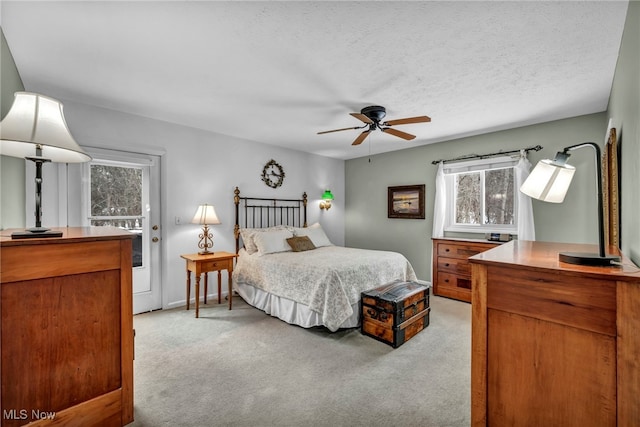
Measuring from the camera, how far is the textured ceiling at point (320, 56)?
1713 mm

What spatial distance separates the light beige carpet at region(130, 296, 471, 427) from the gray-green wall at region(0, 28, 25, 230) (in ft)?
4.90

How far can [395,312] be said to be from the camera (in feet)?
8.86

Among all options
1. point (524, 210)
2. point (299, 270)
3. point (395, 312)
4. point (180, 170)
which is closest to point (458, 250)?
point (524, 210)

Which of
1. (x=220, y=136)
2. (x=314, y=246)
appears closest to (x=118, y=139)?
(x=220, y=136)

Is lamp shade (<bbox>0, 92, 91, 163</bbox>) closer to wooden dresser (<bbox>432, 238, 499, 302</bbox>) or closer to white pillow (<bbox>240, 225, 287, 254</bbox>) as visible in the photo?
white pillow (<bbox>240, 225, 287, 254</bbox>)

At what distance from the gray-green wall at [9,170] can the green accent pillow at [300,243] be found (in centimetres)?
279

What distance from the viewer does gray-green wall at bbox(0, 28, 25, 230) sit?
1927 mm

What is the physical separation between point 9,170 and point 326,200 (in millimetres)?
4342

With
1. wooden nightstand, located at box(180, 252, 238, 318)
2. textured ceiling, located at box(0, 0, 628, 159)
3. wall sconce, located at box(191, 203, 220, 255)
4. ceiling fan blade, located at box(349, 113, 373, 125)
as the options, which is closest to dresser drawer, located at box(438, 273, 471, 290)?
textured ceiling, located at box(0, 0, 628, 159)

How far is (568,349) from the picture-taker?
1.11 meters

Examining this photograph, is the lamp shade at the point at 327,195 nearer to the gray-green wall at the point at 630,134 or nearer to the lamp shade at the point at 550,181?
the gray-green wall at the point at 630,134

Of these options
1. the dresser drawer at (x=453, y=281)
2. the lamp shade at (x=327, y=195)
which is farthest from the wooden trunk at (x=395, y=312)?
the lamp shade at (x=327, y=195)

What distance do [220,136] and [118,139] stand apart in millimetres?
1303
